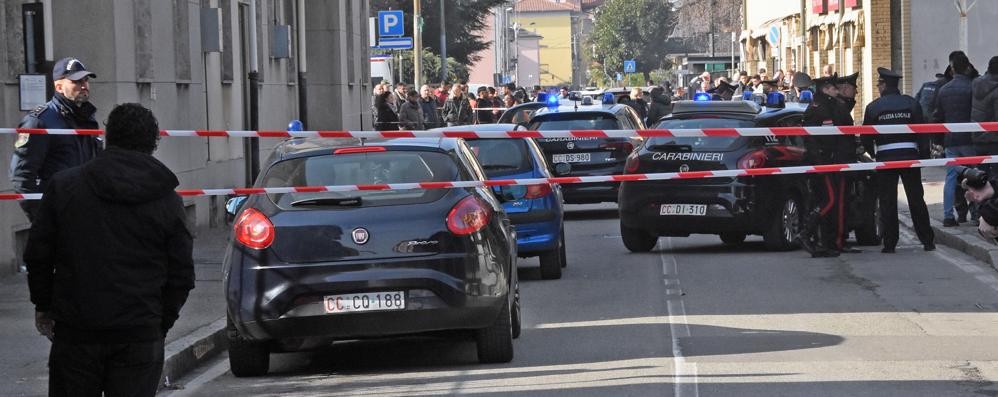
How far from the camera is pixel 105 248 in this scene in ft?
19.8

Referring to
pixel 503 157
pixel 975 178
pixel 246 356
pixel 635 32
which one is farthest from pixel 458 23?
pixel 635 32

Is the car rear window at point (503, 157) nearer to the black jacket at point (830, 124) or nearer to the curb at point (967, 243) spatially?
the black jacket at point (830, 124)

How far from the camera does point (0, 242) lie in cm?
1434

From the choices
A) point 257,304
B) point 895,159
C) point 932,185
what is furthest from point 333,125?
point 257,304

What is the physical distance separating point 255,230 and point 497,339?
153 centimetres

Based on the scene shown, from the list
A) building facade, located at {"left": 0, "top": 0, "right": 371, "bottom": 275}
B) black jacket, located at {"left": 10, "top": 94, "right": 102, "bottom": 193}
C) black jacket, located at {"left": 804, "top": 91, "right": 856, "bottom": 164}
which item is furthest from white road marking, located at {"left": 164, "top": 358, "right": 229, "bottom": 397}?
black jacket, located at {"left": 804, "top": 91, "right": 856, "bottom": 164}

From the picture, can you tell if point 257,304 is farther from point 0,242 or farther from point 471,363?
point 0,242

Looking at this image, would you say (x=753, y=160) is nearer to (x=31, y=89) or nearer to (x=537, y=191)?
(x=537, y=191)

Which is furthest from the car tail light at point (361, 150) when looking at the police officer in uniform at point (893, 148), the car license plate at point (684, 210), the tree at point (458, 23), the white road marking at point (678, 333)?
the tree at point (458, 23)

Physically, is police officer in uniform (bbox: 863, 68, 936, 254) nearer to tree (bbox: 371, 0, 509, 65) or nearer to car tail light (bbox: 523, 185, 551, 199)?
car tail light (bbox: 523, 185, 551, 199)

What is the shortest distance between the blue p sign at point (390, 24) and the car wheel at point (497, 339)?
3082cm

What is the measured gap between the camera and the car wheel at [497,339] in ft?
31.5

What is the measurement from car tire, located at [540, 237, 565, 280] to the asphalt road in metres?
0.13

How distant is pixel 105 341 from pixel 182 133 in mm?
5242
